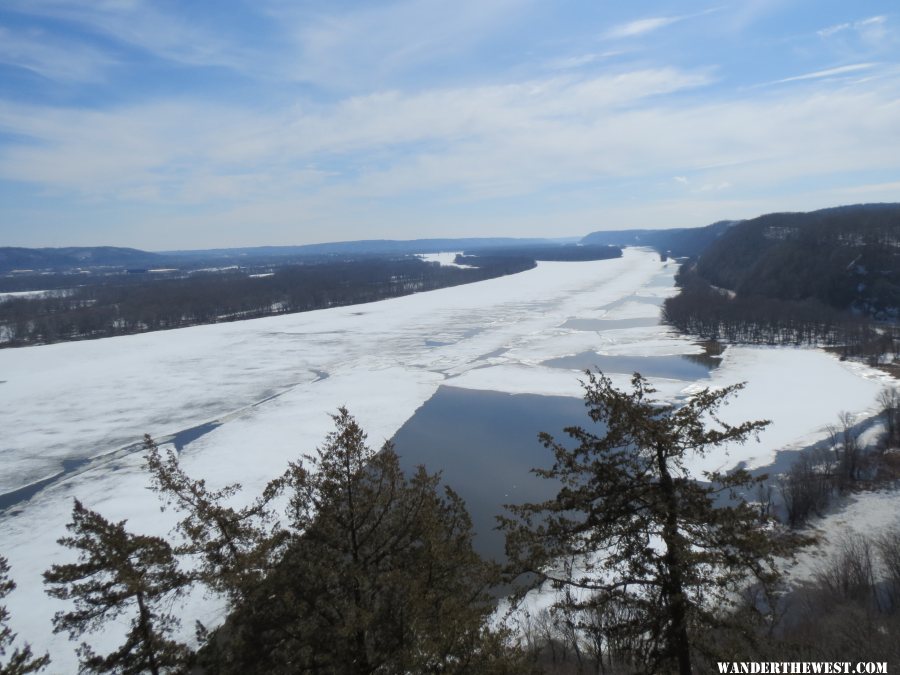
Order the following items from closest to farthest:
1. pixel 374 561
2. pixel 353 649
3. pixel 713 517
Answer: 1. pixel 713 517
2. pixel 353 649
3. pixel 374 561

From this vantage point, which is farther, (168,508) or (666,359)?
(666,359)

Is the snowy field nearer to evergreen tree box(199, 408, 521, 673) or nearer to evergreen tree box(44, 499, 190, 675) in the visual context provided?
evergreen tree box(44, 499, 190, 675)

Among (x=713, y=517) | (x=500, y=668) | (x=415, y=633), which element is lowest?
(x=500, y=668)

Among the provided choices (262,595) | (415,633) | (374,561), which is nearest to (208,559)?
(262,595)

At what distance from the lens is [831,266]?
2606 inches

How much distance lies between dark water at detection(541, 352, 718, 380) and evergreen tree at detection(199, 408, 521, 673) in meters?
29.6

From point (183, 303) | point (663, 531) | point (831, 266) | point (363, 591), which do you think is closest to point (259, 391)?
point (363, 591)

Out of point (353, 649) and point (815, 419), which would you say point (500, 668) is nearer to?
point (353, 649)

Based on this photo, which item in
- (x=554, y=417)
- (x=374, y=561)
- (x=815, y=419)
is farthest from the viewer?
(x=554, y=417)

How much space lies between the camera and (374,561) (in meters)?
5.97

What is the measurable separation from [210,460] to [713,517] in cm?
2013

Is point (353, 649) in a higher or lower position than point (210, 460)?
higher

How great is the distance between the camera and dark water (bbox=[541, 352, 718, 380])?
112 ft

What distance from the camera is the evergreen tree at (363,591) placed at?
5.18 metres
